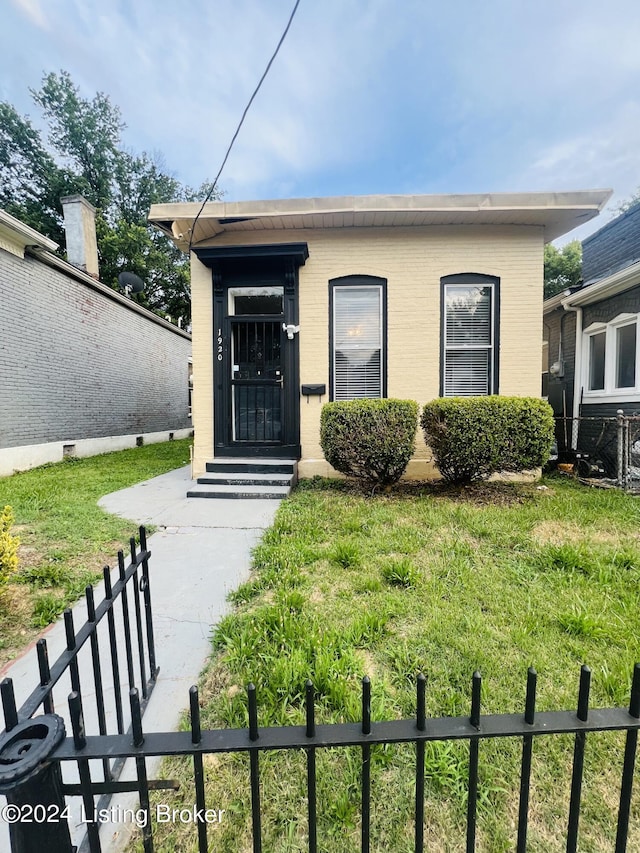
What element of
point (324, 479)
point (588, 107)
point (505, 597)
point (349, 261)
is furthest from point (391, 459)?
point (588, 107)

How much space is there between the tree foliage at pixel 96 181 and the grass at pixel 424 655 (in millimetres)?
18832

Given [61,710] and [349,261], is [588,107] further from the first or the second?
[61,710]

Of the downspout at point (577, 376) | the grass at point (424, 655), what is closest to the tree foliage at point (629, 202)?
the downspout at point (577, 376)

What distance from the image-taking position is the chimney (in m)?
9.58

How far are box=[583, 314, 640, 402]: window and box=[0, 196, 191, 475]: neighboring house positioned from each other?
33.2 feet

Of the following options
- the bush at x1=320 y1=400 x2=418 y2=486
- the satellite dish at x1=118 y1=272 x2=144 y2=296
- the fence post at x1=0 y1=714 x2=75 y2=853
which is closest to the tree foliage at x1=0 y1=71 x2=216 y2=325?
the satellite dish at x1=118 y1=272 x2=144 y2=296

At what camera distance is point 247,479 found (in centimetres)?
522

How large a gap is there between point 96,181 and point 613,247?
2253cm

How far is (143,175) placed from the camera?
20438 mm

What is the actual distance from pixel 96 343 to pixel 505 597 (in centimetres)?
1018

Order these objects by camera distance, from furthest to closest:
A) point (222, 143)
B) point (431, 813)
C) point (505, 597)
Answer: point (222, 143) < point (505, 597) < point (431, 813)

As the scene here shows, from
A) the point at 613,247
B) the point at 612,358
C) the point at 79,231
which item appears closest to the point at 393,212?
the point at 612,358

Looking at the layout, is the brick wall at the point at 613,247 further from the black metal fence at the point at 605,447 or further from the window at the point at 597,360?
the black metal fence at the point at 605,447

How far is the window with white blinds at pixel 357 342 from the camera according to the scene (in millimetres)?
5828
